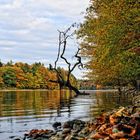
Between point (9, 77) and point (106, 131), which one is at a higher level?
Answer: point (9, 77)

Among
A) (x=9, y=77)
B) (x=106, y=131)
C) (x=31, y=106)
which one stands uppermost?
(x=9, y=77)

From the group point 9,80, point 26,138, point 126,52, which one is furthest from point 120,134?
point 9,80

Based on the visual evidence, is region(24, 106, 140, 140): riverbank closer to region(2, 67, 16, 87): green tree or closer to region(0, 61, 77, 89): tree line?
region(0, 61, 77, 89): tree line

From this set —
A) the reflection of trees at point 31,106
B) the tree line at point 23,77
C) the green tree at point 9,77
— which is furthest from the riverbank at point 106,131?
the green tree at point 9,77

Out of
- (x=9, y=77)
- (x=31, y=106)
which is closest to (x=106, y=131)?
(x=31, y=106)

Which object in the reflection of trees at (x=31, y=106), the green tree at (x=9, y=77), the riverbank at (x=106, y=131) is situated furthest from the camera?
the green tree at (x=9, y=77)

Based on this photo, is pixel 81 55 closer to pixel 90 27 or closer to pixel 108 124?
pixel 90 27

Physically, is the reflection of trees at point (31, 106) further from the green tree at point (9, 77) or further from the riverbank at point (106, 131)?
the green tree at point (9, 77)

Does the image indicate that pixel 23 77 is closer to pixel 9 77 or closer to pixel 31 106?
pixel 9 77

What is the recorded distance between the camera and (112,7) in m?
32.4

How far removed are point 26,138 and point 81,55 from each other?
1974 inches

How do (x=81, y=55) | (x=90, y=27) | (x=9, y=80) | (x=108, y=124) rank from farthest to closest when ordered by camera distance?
(x=9, y=80), (x=81, y=55), (x=90, y=27), (x=108, y=124)

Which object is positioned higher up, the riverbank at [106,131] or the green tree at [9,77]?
the green tree at [9,77]

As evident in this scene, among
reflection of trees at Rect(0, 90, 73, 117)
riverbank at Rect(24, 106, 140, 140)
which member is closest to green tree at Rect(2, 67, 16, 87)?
reflection of trees at Rect(0, 90, 73, 117)
